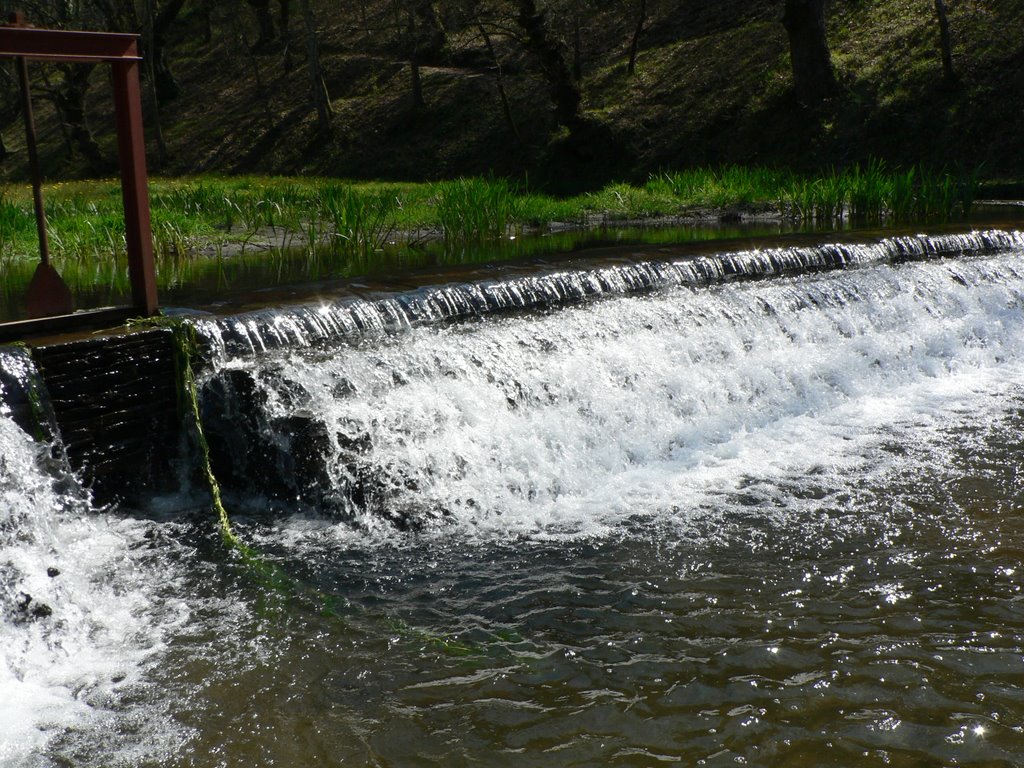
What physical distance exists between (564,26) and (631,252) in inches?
830

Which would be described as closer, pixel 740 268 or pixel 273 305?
pixel 273 305

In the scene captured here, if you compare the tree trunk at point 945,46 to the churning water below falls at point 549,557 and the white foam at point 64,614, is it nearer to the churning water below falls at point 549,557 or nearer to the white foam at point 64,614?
the churning water below falls at point 549,557

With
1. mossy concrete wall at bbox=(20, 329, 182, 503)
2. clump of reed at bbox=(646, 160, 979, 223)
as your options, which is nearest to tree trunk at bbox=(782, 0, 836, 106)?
clump of reed at bbox=(646, 160, 979, 223)

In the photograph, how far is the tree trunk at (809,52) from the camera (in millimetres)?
19906

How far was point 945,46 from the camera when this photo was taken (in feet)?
62.1

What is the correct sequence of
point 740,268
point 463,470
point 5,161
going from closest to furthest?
point 463,470
point 740,268
point 5,161

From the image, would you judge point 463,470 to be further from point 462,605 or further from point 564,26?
point 564,26

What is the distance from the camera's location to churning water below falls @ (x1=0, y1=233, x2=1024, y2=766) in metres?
3.58

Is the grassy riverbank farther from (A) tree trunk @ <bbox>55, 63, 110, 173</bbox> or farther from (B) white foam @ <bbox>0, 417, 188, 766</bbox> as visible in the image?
(A) tree trunk @ <bbox>55, 63, 110, 173</bbox>

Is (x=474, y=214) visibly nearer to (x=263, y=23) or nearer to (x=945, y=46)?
(x=945, y=46)

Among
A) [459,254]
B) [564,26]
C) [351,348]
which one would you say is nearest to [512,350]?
[351,348]

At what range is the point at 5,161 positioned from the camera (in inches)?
1357

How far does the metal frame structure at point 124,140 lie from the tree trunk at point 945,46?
16.9m

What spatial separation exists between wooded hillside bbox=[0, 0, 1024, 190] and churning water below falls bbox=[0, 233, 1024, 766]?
12152mm
